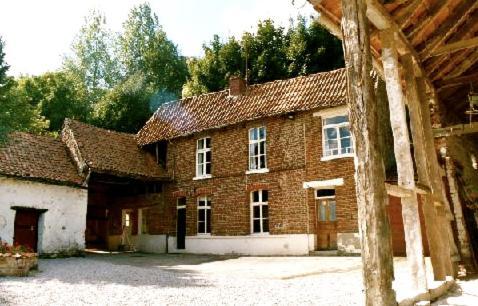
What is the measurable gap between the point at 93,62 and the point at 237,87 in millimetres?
21191

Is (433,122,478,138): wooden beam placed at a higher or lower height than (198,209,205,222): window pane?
higher

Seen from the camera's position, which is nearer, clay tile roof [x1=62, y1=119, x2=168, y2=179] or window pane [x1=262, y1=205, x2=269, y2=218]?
window pane [x1=262, y1=205, x2=269, y2=218]

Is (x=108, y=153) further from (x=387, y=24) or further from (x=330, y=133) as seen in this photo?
(x=387, y=24)

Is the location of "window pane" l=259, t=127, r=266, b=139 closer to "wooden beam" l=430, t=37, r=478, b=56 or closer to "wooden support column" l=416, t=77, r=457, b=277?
"wooden support column" l=416, t=77, r=457, b=277

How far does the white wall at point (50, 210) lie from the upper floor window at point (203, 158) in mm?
5771

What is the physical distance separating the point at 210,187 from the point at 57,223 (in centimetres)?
709

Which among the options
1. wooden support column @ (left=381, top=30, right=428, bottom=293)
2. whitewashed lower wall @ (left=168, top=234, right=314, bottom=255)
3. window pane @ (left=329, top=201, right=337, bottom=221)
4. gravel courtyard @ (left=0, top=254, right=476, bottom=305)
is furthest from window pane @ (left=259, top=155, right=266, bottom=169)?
wooden support column @ (left=381, top=30, right=428, bottom=293)

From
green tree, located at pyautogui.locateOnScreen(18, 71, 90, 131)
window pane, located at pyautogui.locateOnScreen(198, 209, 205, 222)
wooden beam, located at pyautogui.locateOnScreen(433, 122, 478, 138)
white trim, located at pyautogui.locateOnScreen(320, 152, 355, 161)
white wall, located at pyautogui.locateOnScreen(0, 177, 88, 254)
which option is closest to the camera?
wooden beam, located at pyautogui.locateOnScreen(433, 122, 478, 138)

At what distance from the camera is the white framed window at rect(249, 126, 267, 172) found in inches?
730

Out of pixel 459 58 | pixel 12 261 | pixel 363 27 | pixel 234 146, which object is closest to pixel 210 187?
pixel 234 146

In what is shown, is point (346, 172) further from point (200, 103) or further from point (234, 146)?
point (200, 103)

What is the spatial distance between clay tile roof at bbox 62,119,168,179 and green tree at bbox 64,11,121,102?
1559 cm

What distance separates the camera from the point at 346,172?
621 inches

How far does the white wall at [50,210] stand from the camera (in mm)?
15031
